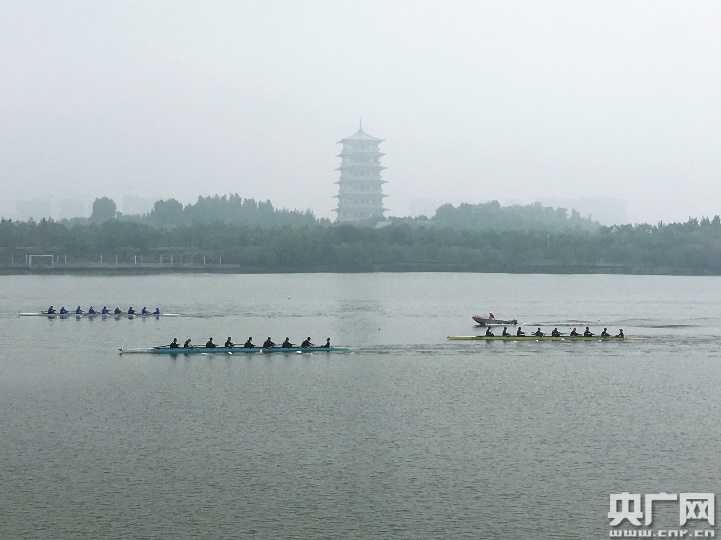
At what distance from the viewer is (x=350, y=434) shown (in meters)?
32.8

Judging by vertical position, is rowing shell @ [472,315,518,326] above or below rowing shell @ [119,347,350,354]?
above

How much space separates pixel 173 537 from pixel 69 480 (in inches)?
200

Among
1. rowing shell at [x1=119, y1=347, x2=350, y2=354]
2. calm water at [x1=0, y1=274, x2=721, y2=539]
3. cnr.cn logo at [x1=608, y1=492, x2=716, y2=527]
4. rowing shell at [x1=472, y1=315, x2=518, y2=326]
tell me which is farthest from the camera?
rowing shell at [x1=472, y1=315, x2=518, y2=326]

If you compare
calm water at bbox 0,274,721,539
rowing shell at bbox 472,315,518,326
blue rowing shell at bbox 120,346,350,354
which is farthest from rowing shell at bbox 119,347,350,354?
rowing shell at bbox 472,315,518,326

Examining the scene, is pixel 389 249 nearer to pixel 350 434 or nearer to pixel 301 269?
pixel 301 269

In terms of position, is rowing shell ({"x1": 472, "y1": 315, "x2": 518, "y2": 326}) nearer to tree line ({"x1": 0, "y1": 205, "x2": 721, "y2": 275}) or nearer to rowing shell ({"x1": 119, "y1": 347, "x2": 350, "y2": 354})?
rowing shell ({"x1": 119, "y1": 347, "x2": 350, "y2": 354})

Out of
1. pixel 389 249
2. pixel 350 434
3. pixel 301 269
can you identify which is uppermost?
pixel 389 249

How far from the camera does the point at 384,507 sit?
82.9ft

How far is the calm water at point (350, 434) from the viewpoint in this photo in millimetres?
24625

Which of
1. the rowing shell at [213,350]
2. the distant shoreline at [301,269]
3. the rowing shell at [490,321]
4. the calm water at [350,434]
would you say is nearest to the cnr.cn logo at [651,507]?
the calm water at [350,434]

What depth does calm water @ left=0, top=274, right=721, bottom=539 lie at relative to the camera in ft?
80.8

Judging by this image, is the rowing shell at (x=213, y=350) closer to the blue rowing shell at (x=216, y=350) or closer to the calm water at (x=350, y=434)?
the blue rowing shell at (x=216, y=350)

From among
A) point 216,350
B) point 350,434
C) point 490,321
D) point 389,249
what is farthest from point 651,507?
point 389,249

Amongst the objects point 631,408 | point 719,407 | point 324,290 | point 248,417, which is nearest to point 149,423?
point 248,417
